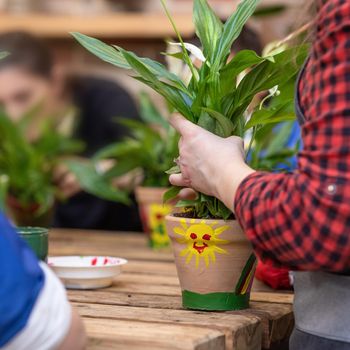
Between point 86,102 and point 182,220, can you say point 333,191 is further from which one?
point 86,102

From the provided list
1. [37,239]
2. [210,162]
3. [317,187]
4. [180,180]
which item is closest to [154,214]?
[37,239]

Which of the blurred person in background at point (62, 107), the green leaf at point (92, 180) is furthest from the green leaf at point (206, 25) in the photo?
the blurred person in background at point (62, 107)

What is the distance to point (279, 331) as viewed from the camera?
146cm

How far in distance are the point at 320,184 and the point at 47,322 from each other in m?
0.36

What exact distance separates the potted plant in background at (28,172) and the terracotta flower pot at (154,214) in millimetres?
334

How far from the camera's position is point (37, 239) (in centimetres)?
156

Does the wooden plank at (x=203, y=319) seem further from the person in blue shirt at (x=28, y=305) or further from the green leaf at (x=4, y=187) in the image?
the green leaf at (x=4, y=187)

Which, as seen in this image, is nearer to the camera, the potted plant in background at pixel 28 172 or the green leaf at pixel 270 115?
the green leaf at pixel 270 115

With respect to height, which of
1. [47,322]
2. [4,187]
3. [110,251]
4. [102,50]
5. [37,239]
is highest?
[102,50]

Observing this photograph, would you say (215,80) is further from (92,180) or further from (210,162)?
(92,180)

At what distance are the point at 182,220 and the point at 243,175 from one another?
0.23 m

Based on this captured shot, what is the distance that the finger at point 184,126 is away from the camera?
53.8 inches

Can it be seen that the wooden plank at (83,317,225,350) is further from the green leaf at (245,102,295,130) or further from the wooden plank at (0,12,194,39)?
the wooden plank at (0,12,194,39)

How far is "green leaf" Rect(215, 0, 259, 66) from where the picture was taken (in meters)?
1.44
